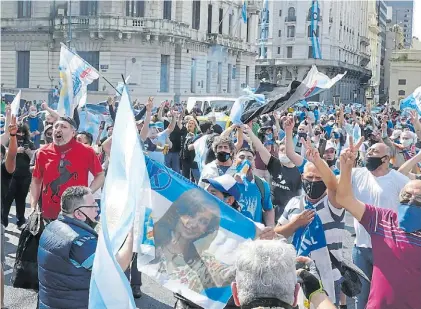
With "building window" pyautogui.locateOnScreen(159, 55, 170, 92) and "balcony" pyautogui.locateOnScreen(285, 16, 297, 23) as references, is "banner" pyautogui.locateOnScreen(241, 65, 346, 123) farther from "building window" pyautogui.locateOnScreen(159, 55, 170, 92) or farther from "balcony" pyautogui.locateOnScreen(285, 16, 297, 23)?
"balcony" pyautogui.locateOnScreen(285, 16, 297, 23)

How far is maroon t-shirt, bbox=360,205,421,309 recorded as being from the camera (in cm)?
404

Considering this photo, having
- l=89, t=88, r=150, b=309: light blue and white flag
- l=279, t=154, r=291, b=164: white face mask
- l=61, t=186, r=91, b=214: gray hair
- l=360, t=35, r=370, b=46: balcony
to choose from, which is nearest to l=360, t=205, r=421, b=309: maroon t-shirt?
l=89, t=88, r=150, b=309: light blue and white flag

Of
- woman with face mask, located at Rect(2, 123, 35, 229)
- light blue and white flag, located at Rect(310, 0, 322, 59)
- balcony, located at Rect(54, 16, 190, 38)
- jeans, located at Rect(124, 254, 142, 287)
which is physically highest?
light blue and white flag, located at Rect(310, 0, 322, 59)

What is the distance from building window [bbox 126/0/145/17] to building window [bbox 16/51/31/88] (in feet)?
23.8

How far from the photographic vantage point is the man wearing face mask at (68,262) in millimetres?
3916

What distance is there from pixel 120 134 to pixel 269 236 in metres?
1.04

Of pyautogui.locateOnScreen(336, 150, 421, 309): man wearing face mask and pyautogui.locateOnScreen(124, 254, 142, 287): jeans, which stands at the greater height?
pyautogui.locateOnScreen(336, 150, 421, 309): man wearing face mask

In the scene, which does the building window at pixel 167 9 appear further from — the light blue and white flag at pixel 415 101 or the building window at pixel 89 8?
the light blue and white flag at pixel 415 101

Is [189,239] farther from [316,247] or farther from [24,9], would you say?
[24,9]

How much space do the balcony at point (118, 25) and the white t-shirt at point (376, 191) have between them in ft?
121

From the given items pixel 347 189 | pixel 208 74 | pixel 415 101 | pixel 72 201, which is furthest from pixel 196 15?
pixel 347 189

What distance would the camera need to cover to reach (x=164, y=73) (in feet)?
146

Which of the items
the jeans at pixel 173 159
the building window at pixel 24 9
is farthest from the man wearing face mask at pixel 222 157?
the building window at pixel 24 9

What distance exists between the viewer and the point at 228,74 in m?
53.6
